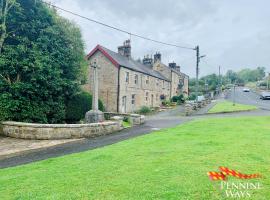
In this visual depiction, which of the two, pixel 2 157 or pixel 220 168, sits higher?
pixel 220 168

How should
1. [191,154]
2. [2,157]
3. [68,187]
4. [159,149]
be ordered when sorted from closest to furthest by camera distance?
[68,187], [191,154], [159,149], [2,157]

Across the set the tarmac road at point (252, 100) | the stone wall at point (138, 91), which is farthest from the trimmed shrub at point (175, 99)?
the tarmac road at point (252, 100)

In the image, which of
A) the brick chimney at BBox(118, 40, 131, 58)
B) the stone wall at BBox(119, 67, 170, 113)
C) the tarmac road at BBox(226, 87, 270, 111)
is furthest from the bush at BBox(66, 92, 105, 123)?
the tarmac road at BBox(226, 87, 270, 111)

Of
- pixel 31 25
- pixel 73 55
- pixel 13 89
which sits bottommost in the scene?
pixel 13 89

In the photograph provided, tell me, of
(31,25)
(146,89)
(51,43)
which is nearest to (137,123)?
(51,43)

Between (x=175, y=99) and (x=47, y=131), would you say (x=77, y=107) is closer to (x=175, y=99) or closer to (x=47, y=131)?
(x=47, y=131)

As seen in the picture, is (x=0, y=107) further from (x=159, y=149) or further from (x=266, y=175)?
(x=266, y=175)

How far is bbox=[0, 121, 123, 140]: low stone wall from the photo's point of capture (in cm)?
1270

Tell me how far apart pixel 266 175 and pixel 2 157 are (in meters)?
9.13

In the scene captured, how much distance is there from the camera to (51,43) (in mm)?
16641

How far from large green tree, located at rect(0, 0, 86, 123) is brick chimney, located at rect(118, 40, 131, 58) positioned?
54.8 ft

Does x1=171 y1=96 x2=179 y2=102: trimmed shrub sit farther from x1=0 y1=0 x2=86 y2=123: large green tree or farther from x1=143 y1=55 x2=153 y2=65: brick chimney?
x1=0 y1=0 x2=86 y2=123: large green tree

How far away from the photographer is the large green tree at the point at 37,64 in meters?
14.6

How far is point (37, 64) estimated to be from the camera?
14.7 meters
